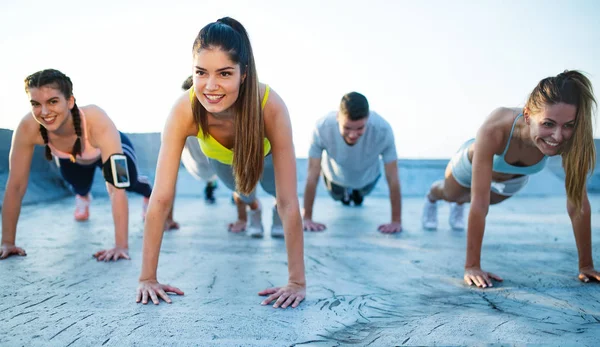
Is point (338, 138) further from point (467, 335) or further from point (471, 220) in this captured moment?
point (467, 335)

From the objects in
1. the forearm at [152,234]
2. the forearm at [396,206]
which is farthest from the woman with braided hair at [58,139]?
the forearm at [396,206]

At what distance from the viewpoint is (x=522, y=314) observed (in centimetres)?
188

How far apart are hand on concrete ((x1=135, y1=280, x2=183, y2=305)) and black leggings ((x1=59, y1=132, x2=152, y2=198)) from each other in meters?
1.79

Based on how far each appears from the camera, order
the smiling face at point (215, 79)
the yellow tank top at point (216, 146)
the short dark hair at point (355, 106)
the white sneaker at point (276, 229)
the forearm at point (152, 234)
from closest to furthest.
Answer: the smiling face at point (215, 79) < the forearm at point (152, 234) < the yellow tank top at point (216, 146) < the white sneaker at point (276, 229) < the short dark hair at point (355, 106)

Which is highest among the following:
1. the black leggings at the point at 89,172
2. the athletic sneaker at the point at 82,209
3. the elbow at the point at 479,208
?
the elbow at the point at 479,208

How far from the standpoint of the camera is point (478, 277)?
7.66 feet

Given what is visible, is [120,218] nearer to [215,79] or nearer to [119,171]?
[119,171]

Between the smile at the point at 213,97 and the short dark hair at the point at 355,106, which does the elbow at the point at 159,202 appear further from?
the short dark hair at the point at 355,106

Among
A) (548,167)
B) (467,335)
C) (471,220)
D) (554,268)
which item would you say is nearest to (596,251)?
(554,268)

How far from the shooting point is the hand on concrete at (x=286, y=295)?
6.47ft

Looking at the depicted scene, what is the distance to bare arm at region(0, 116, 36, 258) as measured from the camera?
2893 mm

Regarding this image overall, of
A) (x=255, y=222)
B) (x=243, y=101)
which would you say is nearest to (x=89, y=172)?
(x=255, y=222)

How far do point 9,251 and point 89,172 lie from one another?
130 cm

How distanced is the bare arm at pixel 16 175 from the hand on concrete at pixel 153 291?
1286 mm
